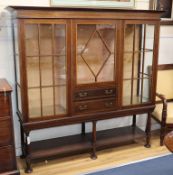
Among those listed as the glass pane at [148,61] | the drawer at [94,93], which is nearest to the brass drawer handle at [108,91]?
the drawer at [94,93]

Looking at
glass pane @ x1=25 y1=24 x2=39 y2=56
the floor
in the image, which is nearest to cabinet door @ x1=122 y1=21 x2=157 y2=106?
the floor

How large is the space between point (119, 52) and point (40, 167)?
1432 millimetres

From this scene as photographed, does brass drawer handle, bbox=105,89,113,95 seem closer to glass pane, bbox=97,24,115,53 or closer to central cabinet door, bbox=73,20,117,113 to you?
central cabinet door, bbox=73,20,117,113

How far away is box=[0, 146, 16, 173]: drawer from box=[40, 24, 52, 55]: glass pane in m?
0.94

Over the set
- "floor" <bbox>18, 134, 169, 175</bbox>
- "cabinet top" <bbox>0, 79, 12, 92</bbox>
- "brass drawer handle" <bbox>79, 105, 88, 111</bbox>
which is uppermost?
"cabinet top" <bbox>0, 79, 12, 92</bbox>

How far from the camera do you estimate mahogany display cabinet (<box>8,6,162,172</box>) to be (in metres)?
2.42

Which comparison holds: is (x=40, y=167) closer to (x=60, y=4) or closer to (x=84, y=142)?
(x=84, y=142)

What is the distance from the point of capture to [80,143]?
9.50 feet

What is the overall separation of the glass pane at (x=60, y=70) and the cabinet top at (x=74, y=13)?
0.41 metres

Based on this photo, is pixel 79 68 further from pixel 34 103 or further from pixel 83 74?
pixel 34 103

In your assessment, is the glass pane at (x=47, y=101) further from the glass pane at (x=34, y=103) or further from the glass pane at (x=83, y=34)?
the glass pane at (x=83, y=34)

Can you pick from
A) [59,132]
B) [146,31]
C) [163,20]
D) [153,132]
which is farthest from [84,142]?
[163,20]

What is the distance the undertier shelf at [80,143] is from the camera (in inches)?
108

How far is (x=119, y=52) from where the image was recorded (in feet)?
8.89
